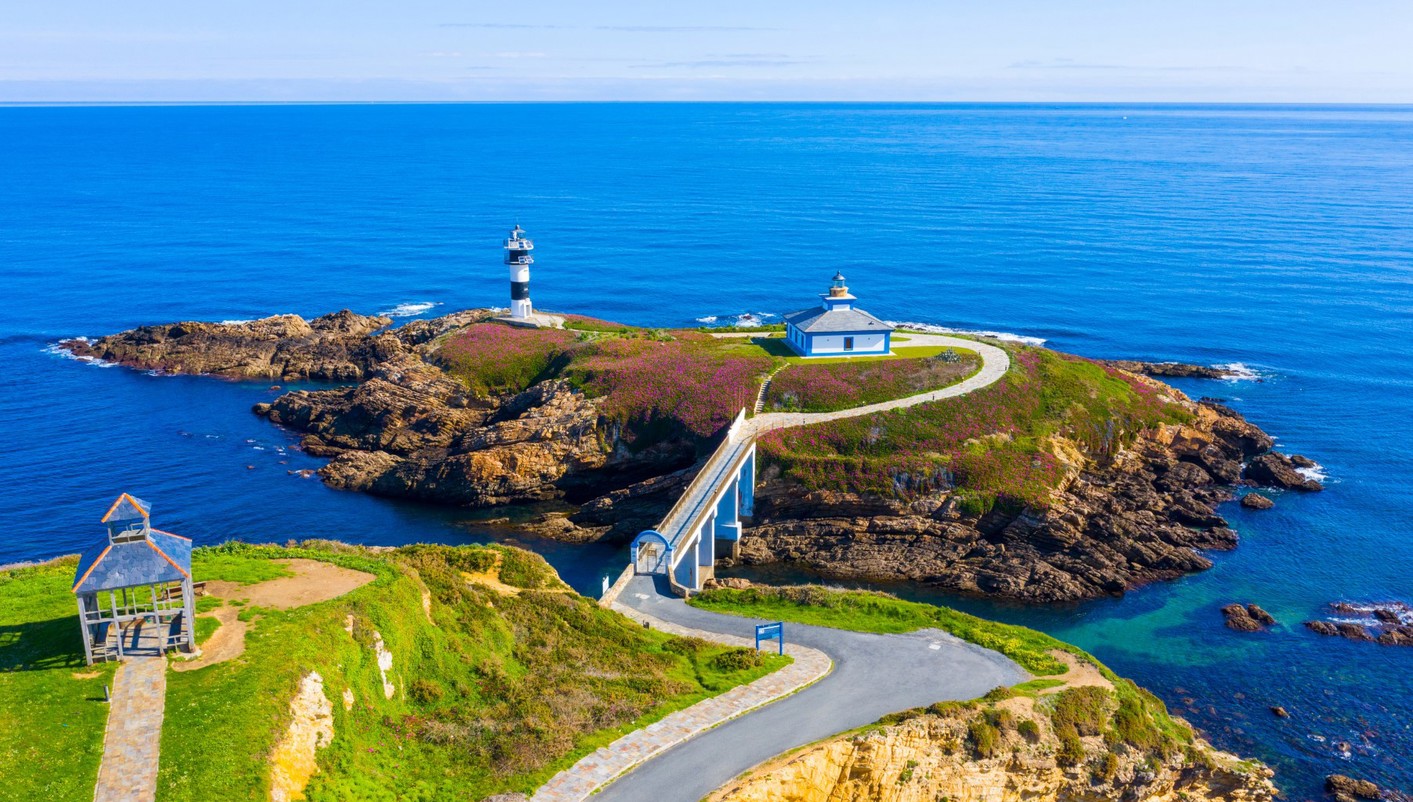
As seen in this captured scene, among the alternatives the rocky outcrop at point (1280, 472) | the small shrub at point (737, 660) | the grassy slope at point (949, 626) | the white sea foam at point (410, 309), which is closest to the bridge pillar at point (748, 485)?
the grassy slope at point (949, 626)

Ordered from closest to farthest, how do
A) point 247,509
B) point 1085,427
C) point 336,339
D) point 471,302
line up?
point 247,509 → point 1085,427 → point 336,339 → point 471,302

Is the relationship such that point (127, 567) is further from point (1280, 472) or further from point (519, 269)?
point (1280, 472)

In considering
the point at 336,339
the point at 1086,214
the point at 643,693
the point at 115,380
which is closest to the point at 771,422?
the point at 643,693

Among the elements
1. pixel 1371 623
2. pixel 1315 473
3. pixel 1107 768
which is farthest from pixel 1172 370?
pixel 1107 768

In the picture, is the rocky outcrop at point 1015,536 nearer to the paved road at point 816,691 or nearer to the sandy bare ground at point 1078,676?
the sandy bare ground at point 1078,676

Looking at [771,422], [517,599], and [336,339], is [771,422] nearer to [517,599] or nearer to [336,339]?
[517,599]

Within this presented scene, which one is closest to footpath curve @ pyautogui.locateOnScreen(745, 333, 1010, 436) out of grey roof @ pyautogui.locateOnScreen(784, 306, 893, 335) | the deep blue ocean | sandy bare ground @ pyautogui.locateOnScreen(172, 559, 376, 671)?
grey roof @ pyautogui.locateOnScreen(784, 306, 893, 335)
